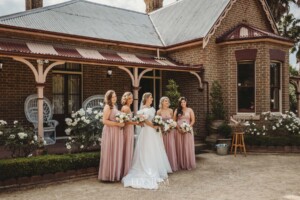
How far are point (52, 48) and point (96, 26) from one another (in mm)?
2902

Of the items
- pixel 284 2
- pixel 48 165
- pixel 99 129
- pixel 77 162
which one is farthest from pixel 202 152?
pixel 284 2

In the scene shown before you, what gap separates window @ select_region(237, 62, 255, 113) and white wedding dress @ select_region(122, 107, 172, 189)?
5.55m

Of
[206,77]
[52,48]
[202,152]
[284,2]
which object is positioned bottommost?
[202,152]

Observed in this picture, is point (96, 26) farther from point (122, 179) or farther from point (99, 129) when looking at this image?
point (122, 179)

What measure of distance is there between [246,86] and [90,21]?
6902 millimetres

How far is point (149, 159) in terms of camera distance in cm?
684

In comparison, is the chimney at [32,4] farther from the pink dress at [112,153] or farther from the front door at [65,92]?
the pink dress at [112,153]

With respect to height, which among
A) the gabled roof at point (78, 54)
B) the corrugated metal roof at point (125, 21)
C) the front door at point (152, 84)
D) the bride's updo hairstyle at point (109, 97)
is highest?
the corrugated metal roof at point (125, 21)

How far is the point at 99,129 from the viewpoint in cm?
776

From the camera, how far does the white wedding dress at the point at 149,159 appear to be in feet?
21.3

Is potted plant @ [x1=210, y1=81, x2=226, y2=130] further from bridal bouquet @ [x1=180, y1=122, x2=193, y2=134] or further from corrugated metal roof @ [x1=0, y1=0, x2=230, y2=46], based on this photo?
bridal bouquet @ [x1=180, y1=122, x2=193, y2=134]

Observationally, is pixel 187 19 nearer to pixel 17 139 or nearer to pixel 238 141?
pixel 238 141

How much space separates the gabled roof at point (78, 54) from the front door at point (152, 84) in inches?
32.2

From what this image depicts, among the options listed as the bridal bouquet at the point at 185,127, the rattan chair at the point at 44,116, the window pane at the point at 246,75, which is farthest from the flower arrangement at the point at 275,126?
Answer: the rattan chair at the point at 44,116
